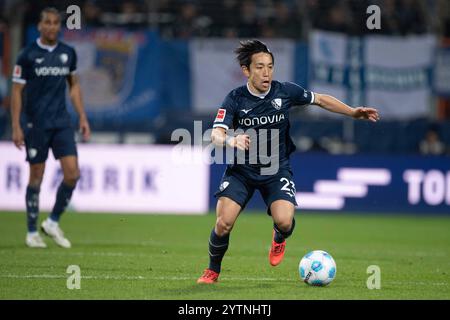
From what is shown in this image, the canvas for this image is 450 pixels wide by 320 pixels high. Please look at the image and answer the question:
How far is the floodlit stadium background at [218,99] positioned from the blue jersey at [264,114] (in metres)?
8.87

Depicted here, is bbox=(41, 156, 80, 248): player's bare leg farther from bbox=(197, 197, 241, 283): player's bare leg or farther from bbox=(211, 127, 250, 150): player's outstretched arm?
bbox=(211, 127, 250, 150): player's outstretched arm

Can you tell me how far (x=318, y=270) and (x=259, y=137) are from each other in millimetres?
1414

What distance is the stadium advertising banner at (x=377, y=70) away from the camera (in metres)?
18.7

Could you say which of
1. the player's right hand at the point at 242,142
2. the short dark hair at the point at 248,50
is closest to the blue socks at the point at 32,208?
the short dark hair at the point at 248,50

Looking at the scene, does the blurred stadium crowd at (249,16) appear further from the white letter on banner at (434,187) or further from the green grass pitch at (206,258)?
the green grass pitch at (206,258)

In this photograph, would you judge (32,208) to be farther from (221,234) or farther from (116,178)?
(116,178)

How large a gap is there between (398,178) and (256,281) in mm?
9957

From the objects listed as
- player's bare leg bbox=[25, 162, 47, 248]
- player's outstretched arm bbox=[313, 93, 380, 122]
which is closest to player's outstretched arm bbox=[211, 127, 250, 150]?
player's outstretched arm bbox=[313, 93, 380, 122]

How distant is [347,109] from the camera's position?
8797mm

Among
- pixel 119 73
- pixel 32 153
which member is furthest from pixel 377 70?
pixel 32 153

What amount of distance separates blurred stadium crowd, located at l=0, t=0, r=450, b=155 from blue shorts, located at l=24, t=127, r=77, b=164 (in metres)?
6.81

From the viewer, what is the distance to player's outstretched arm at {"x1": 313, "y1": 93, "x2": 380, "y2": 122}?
8695 mm

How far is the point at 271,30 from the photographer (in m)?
19.6

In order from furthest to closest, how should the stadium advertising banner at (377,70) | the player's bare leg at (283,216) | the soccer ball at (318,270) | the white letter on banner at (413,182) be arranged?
the stadium advertising banner at (377,70)
the white letter on banner at (413,182)
the player's bare leg at (283,216)
the soccer ball at (318,270)
